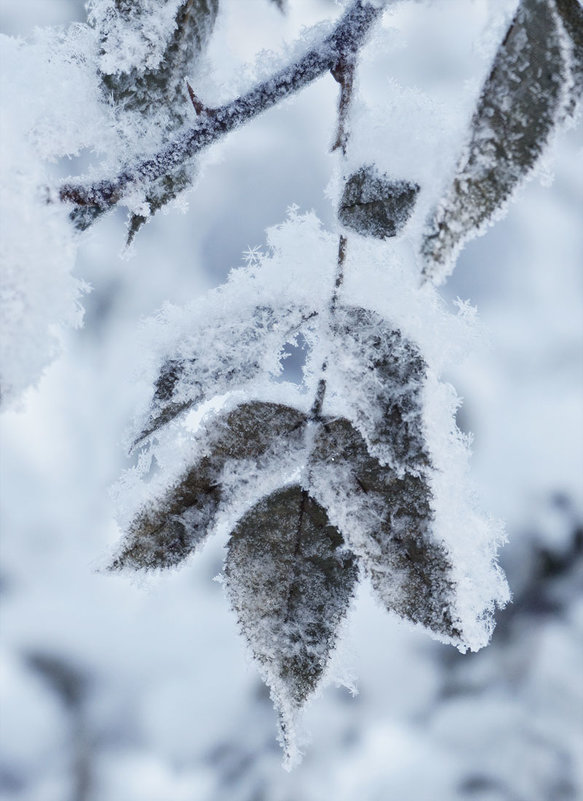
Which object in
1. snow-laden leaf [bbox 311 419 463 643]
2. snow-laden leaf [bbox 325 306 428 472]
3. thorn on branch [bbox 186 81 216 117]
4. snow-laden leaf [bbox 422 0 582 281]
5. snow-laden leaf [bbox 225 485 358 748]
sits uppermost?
thorn on branch [bbox 186 81 216 117]

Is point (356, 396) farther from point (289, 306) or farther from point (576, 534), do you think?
point (576, 534)

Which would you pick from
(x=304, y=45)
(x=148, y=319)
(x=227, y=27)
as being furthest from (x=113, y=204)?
(x=227, y=27)

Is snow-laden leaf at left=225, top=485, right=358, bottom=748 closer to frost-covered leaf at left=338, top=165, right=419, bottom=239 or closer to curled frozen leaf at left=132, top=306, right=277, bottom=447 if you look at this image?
curled frozen leaf at left=132, top=306, right=277, bottom=447

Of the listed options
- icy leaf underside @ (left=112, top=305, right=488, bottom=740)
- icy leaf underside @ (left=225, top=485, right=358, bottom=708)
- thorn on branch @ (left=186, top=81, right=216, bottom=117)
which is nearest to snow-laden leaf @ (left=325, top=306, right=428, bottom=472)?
icy leaf underside @ (left=112, top=305, right=488, bottom=740)

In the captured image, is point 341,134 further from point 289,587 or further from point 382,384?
point 289,587

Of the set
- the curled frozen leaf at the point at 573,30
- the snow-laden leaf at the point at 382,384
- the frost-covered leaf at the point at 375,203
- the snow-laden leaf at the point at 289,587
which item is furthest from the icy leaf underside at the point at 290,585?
the curled frozen leaf at the point at 573,30

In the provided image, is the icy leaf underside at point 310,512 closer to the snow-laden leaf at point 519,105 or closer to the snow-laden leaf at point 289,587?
the snow-laden leaf at point 289,587

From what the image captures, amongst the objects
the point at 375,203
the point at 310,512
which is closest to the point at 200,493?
the point at 310,512
